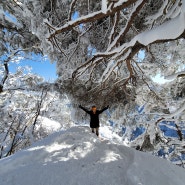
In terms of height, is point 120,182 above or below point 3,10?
below

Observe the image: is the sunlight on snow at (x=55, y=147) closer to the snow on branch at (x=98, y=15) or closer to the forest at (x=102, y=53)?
the forest at (x=102, y=53)

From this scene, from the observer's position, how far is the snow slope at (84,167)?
2889mm

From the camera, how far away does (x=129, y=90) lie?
754 centimetres

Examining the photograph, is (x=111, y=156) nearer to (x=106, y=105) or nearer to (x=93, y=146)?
(x=93, y=146)

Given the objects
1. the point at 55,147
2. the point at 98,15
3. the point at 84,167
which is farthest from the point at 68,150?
the point at 98,15

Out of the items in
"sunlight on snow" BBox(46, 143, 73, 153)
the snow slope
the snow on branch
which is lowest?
the snow slope

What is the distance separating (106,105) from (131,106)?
1.06 meters

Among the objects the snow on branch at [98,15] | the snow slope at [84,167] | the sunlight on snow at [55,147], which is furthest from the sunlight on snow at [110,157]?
the snow on branch at [98,15]

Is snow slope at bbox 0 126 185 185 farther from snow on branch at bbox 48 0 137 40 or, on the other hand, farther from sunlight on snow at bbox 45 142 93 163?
snow on branch at bbox 48 0 137 40

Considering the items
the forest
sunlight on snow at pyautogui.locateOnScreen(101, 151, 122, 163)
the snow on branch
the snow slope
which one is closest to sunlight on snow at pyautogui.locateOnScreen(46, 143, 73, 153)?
the snow slope

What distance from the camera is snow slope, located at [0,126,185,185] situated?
114 inches

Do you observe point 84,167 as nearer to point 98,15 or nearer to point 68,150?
point 68,150

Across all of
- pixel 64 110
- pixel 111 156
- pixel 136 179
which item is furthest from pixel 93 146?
pixel 64 110

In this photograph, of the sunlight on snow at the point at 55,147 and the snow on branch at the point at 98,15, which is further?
the sunlight on snow at the point at 55,147
